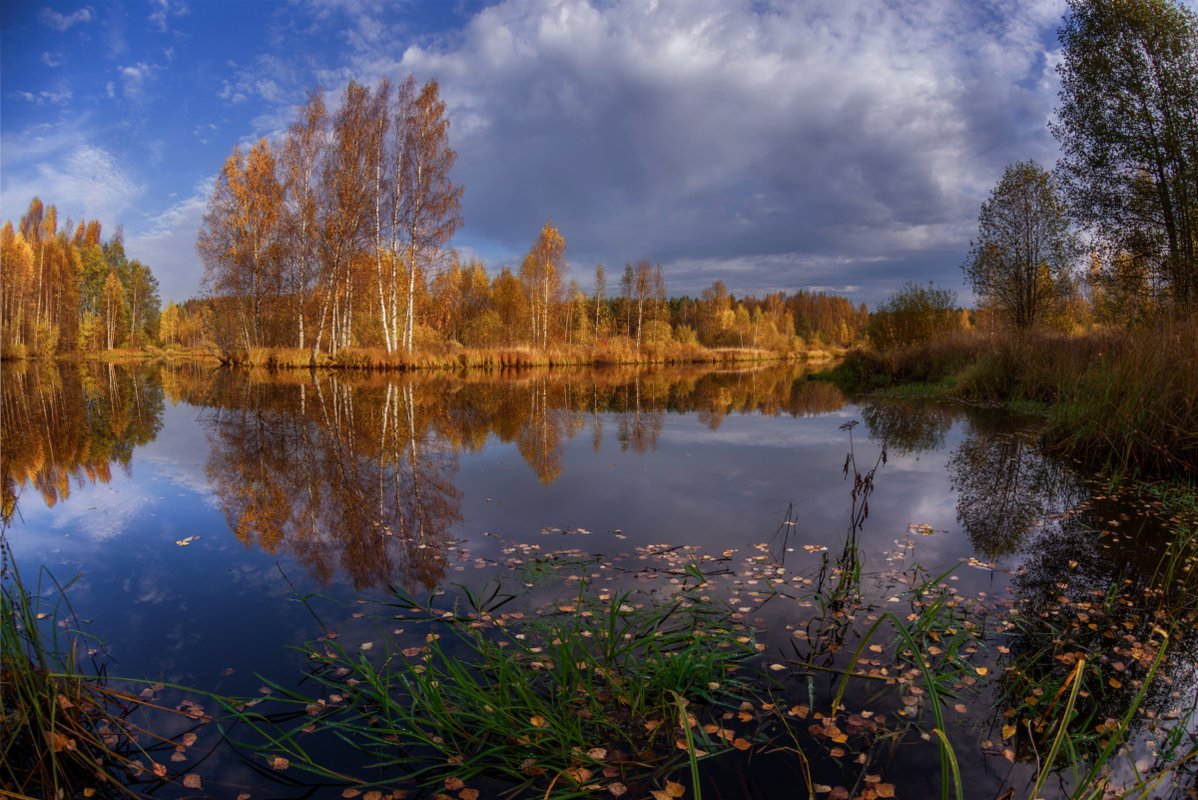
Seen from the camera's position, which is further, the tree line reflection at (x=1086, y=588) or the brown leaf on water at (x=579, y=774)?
the tree line reflection at (x=1086, y=588)

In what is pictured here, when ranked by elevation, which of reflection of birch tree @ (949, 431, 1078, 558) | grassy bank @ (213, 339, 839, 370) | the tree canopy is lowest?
reflection of birch tree @ (949, 431, 1078, 558)

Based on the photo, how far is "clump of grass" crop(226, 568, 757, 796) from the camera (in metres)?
2.45

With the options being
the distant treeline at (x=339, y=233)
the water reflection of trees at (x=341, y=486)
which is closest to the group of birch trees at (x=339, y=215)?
the distant treeline at (x=339, y=233)

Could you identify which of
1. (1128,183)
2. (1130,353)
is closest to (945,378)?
(1128,183)

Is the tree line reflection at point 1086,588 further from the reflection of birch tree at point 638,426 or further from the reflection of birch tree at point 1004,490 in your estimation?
the reflection of birch tree at point 638,426

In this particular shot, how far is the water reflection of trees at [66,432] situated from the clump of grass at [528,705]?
441 centimetres

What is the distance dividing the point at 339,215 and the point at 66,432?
665 inches

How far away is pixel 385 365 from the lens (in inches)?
1071

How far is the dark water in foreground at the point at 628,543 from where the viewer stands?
2.89 metres

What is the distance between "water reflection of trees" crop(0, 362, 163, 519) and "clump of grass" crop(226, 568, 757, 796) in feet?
14.5

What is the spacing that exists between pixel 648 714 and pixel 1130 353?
9203mm

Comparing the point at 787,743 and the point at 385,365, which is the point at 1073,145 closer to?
the point at 787,743

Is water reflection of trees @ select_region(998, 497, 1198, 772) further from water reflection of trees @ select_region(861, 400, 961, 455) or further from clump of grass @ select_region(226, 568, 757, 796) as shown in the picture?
water reflection of trees @ select_region(861, 400, 961, 455)

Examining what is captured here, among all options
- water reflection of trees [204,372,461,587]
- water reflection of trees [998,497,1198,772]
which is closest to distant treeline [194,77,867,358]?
water reflection of trees [204,372,461,587]
